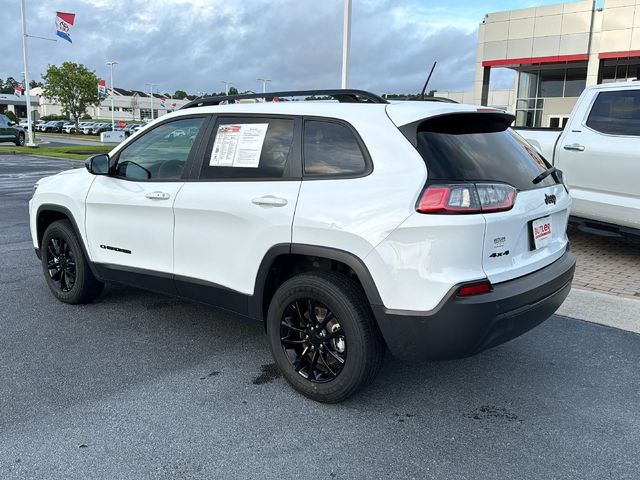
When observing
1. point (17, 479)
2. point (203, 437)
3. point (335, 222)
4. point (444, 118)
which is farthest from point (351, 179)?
point (17, 479)

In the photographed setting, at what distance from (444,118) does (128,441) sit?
244 centimetres

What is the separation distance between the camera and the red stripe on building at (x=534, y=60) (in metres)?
29.0

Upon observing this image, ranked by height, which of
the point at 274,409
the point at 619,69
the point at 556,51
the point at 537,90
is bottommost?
the point at 274,409

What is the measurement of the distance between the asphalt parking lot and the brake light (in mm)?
809

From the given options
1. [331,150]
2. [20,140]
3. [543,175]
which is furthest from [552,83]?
[331,150]

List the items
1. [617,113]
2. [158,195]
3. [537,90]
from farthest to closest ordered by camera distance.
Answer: [537,90] < [617,113] < [158,195]

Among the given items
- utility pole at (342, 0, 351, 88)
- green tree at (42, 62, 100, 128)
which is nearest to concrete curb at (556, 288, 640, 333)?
utility pole at (342, 0, 351, 88)

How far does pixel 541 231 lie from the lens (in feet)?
11.3

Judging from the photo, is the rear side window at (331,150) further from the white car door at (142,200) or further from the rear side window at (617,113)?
the rear side window at (617,113)

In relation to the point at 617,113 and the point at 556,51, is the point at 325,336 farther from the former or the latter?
the point at 556,51

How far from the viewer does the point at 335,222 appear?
10.5 ft

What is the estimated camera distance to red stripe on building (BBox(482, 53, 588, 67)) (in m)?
29.0

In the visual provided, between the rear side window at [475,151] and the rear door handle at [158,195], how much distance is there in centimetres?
184

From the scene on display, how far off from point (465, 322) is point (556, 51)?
30.6m
